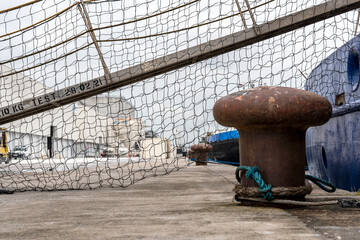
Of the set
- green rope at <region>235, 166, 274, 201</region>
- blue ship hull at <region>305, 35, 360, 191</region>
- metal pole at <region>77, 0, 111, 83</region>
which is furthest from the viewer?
metal pole at <region>77, 0, 111, 83</region>

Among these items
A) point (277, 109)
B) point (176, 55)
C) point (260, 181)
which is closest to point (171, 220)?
point (260, 181)

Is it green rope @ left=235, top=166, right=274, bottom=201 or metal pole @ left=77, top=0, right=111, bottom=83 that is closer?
green rope @ left=235, top=166, right=274, bottom=201

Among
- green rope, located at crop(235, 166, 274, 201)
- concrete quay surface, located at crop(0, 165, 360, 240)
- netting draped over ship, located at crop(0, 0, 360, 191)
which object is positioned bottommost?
concrete quay surface, located at crop(0, 165, 360, 240)

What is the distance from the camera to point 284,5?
4.70m

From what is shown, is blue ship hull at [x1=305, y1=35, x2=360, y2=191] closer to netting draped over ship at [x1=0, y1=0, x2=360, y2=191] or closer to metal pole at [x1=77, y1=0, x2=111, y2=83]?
netting draped over ship at [x1=0, y1=0, x2=360, y2=191]

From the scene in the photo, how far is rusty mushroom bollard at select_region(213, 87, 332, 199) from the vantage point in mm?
3045

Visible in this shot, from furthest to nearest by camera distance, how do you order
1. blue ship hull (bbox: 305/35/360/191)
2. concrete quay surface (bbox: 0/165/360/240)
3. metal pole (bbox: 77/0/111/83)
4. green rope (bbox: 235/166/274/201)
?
metal pole (bbox: 77/0/111/83) < blue ship hull (bbox: 305/35/360/191) < green rope (bbox: 235/166/274/201) < concrete quay surface (bbox: 0/165/360/240)

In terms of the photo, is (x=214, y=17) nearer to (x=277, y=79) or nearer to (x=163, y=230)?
(x=277, y=79)

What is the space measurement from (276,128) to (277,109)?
20 centimetres

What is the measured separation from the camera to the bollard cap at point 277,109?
9.96 ft

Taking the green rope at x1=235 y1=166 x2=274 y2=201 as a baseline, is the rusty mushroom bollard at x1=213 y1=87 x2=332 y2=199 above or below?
above

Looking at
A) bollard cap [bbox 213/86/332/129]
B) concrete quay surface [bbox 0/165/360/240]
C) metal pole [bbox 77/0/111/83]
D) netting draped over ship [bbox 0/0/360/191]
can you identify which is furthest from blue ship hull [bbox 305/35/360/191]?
metal pole [bbox 77/0/111/83]

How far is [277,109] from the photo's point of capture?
3025 millimetres

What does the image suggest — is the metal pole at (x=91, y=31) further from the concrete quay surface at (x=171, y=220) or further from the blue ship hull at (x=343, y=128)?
the blue ship hull at (x=343, y=128)
